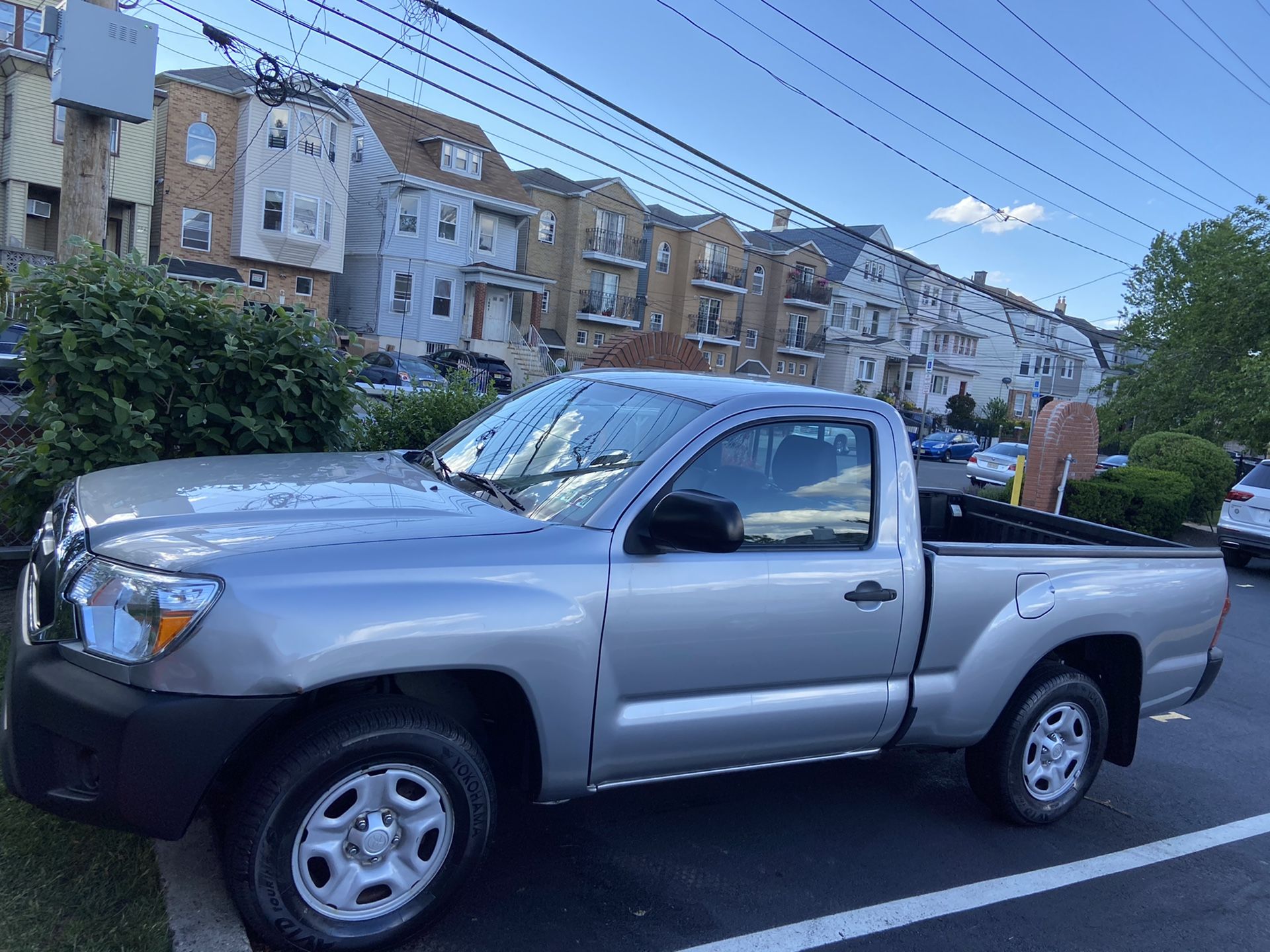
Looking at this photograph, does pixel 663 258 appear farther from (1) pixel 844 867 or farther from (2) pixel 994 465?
(1) pixel 844 867

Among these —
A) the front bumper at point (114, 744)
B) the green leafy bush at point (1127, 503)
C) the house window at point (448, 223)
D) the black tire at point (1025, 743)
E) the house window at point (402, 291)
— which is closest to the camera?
the front bumper at point (114, 744)

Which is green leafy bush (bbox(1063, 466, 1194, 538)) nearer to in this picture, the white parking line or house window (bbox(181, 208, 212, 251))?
the white parking line

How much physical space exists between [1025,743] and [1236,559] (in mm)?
12139

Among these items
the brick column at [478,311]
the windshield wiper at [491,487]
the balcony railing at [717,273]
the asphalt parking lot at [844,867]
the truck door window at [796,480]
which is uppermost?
the balcony railing at [717,273]

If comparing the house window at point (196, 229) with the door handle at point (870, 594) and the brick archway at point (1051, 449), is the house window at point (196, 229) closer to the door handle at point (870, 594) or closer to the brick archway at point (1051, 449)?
the brick archway at point (1051, 449)

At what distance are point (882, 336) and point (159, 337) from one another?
55.9 m

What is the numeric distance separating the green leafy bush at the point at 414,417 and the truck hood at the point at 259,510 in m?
3.36

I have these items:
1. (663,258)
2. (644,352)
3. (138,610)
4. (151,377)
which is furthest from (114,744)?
(663,258)

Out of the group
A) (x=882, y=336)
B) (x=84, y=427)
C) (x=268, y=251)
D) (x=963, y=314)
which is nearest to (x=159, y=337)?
(x=84, y=427)

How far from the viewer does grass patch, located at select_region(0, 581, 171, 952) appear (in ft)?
9.06

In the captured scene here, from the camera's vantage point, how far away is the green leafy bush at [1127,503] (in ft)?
48.6

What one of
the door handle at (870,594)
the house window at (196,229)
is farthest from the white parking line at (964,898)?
the house window at (196,229)

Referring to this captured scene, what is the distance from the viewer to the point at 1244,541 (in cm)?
1323

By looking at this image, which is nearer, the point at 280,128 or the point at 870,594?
the point at 870,594
